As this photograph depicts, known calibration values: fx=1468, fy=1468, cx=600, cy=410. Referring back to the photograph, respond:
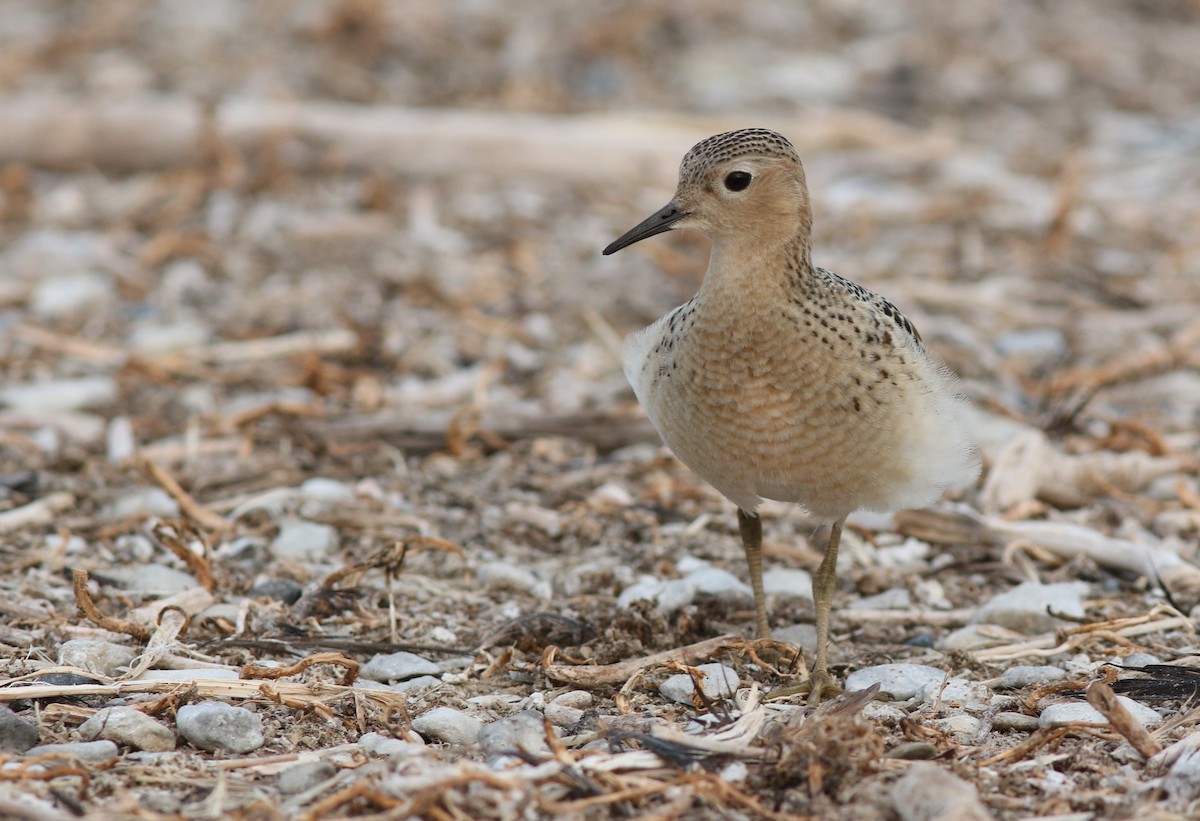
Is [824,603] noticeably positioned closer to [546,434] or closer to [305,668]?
[305,668]

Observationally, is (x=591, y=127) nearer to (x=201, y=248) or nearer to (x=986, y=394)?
(x=201, y=248)

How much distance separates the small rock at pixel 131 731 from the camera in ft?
12.0

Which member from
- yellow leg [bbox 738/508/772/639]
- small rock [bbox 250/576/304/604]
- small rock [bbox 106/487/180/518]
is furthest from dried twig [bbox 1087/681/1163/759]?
small rock [bbox 106/487/180/518]

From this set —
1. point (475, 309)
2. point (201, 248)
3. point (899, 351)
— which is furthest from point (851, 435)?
point (201, 248)

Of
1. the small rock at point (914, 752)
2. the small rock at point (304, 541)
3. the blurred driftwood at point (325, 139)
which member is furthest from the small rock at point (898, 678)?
the blurred driftwood at point (325, 139)

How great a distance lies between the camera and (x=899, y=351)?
442cm

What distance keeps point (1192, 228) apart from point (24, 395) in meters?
6.74

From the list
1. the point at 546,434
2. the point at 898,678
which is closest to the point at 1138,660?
the point at 898,678

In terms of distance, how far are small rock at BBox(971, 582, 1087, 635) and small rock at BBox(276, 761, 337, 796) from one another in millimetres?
2392

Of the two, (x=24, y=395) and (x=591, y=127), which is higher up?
(x=591, y=127)

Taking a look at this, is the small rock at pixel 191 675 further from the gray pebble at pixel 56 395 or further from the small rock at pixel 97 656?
the gray pebble at pixel 56 395

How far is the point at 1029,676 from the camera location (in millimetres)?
4363

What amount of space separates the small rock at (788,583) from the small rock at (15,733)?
100 inches

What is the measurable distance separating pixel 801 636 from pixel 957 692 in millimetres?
739
